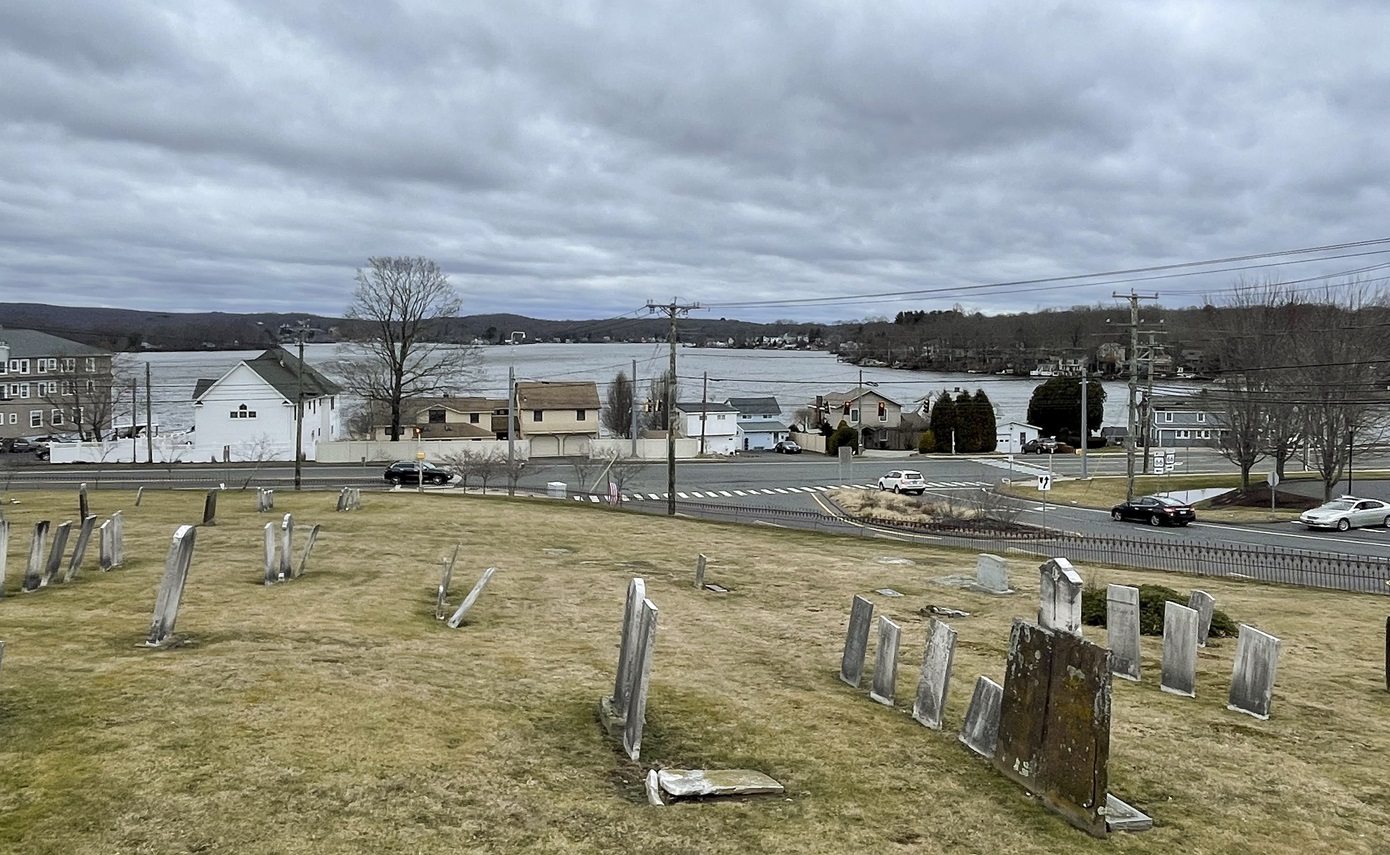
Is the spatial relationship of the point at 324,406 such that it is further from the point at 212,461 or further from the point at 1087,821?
the point at 1087,821

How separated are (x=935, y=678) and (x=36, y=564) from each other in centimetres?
1323

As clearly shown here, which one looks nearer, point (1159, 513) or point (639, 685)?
point (639, 685)

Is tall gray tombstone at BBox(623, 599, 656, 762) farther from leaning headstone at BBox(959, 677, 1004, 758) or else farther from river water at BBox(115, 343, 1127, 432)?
river water at BBox(115, 343, 1127, 432)

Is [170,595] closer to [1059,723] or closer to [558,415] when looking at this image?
[1059,723]

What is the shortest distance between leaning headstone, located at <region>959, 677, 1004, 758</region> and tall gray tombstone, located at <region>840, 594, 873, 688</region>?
2.52 m

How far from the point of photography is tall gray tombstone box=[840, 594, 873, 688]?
11.5 meters

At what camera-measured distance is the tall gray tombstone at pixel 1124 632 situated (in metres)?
12.4

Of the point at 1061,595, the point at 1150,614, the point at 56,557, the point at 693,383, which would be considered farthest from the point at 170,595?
the point at 693,383

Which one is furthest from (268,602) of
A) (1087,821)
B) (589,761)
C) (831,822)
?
(1087,821)

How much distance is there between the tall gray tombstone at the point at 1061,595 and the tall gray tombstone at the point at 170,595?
980cm

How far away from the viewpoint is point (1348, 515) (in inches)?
1565

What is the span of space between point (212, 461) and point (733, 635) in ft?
196

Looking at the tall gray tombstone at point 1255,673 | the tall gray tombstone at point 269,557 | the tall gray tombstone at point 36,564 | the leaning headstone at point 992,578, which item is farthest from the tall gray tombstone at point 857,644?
the tall gray tombstone at point 36,564

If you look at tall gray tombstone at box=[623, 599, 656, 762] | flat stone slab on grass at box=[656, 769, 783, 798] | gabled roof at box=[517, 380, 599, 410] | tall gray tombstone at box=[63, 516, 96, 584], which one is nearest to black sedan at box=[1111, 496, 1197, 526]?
tall gray tombstone at box=[623, 599, 656, 762]
